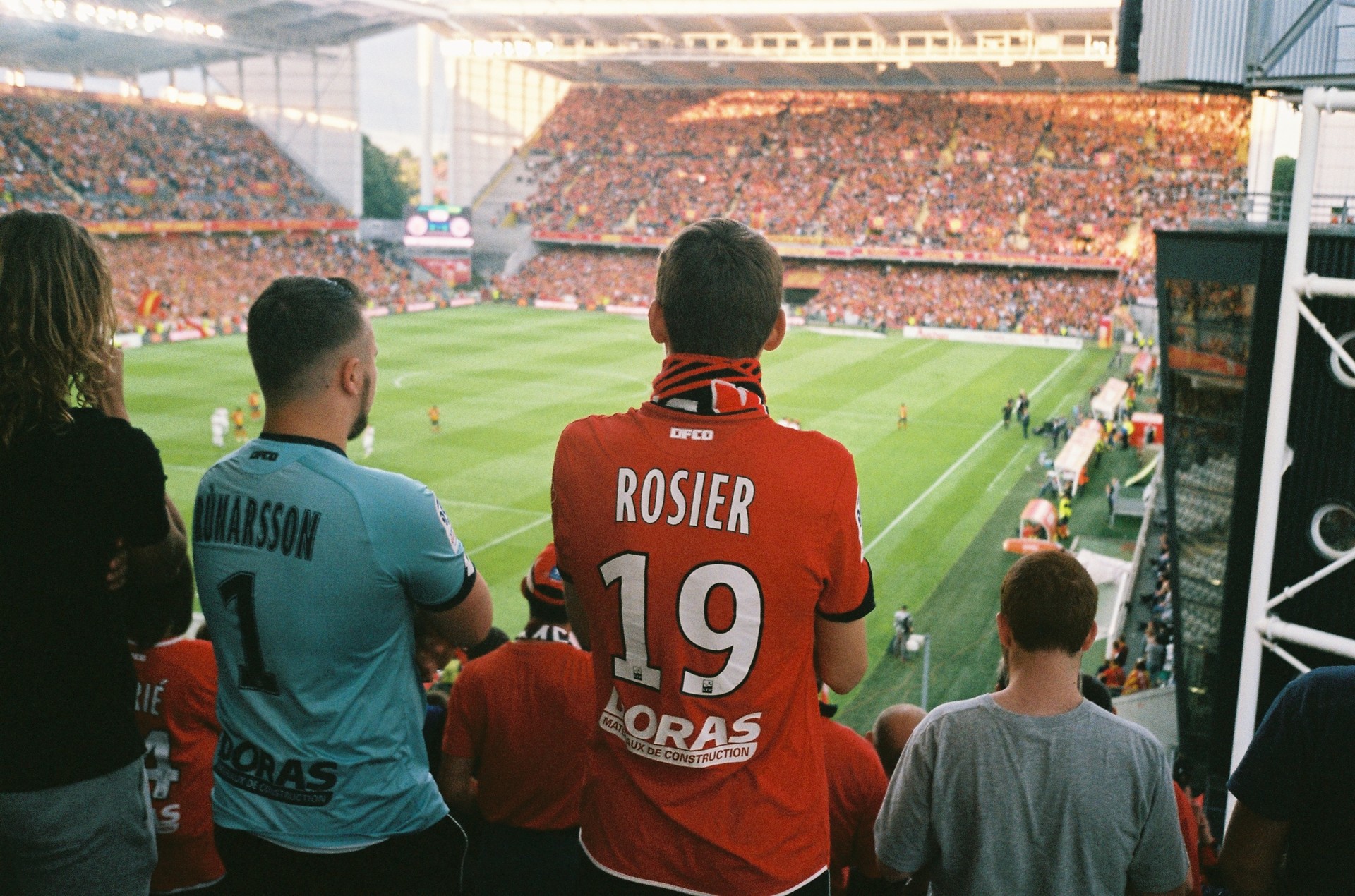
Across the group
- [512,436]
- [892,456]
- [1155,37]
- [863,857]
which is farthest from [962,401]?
[863,857]

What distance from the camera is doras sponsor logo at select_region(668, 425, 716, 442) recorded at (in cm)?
255

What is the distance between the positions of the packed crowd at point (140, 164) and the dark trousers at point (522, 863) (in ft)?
173

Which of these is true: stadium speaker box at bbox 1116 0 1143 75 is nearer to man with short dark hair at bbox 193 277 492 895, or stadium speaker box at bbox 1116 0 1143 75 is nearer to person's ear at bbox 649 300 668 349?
person's ear at bbox 649 300 668 349

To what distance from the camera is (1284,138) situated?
36844 millimetres

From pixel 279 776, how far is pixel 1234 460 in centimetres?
1081

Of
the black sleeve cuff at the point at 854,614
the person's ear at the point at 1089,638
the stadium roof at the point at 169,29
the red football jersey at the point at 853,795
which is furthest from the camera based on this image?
the stadium roof at the point at 169,29

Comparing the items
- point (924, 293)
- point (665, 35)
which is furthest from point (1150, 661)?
point (665, 35)

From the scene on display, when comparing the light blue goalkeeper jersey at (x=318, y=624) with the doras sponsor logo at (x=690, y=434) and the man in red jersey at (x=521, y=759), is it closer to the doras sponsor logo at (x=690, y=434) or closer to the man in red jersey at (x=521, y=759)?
the doras sponsor logo at (x=690, y=434)

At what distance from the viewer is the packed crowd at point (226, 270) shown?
50.8 metres

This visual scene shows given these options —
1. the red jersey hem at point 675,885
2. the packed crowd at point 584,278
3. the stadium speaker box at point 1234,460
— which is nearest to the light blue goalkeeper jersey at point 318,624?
the red jersey hem at point 675,885

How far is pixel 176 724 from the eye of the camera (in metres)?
3.97

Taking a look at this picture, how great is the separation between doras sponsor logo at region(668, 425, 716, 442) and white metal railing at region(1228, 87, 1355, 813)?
668 cm

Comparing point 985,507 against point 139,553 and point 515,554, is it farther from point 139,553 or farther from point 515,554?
point 139,553

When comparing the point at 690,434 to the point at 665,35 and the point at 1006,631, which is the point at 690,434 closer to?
the point at 1006,631
